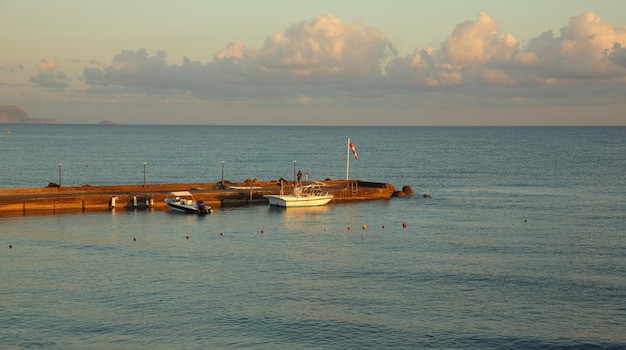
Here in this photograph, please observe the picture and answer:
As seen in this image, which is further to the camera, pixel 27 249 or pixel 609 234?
pixel 609 234

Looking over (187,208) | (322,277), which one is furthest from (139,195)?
(322,277)

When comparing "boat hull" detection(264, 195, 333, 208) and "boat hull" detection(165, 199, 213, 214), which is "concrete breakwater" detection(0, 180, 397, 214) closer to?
"boat hull" detection(165, 199, 213, 214)

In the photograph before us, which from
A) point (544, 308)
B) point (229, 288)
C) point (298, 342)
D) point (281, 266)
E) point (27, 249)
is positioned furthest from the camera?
point (27, 249)

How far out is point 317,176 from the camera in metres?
160

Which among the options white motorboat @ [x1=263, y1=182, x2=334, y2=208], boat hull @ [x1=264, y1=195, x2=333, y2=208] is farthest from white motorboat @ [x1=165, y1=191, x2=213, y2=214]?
white motorboat @ [x1=263, y1=182, x2=334, y2=208]

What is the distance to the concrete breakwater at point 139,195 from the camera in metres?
87.4

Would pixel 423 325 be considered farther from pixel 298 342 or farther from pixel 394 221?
pixel 394 221

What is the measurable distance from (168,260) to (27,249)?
12.6 meters

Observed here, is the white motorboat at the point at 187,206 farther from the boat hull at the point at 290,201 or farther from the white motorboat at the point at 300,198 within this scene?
the white motorboat at the point at 300,198

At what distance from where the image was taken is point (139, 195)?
308 feet

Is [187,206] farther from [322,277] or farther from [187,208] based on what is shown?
[322,277]

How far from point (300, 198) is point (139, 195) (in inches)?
767

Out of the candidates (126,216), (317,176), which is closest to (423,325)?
(126,216)

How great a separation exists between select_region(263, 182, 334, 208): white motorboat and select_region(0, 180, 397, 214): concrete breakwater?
3624 millimetres
